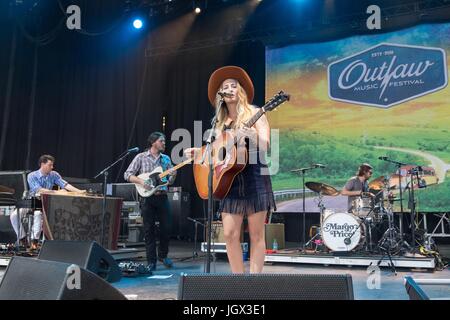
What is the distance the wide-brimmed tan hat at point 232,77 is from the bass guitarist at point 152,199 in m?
2.60

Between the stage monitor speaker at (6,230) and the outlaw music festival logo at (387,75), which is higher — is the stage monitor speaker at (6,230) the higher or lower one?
the lower one

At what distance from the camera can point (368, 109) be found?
31.1ft

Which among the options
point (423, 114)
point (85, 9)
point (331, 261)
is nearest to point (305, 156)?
point (423, 114)

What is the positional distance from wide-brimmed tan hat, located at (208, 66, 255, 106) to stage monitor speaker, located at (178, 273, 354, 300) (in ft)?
6.89

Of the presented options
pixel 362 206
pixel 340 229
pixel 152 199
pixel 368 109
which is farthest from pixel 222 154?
pixel 368 109

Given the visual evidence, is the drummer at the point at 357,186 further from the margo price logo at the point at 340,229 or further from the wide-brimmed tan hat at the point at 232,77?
the wide-brimmed tan hat at the point at 232,77

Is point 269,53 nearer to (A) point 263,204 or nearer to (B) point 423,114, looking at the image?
(B) point 423,114

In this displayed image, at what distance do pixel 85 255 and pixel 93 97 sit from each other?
34.3ft

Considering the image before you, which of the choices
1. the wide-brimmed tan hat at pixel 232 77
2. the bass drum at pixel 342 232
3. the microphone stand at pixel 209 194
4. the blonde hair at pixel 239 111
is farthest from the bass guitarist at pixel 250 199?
the bass drum at pixel 342 232

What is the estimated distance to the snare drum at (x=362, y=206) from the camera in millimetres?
7371

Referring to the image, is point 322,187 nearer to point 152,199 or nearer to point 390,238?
point 390,238

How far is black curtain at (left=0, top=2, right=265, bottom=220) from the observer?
1198cm

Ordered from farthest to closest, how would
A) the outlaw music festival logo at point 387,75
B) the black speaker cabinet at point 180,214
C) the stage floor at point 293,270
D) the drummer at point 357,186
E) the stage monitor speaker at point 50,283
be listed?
the black speaker cabinet at point 180,214 → the outlaw music festival logo at point 387,75 → the drummer at point 357,186 → the stage floor at point 293,270 → the stage monitor speaker at point 50,283
